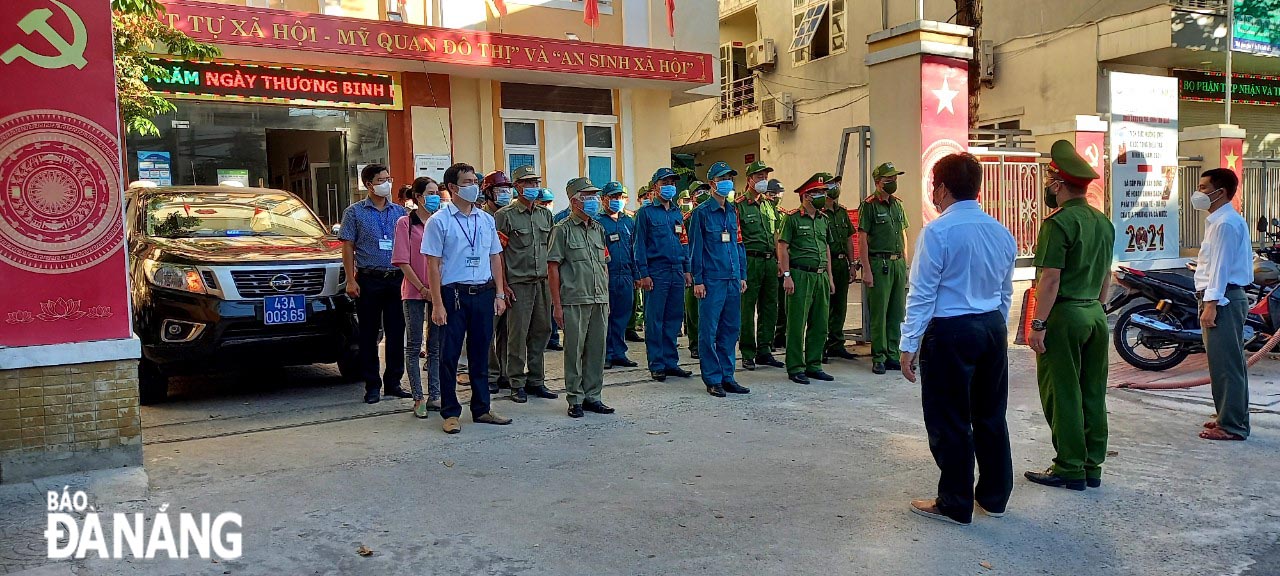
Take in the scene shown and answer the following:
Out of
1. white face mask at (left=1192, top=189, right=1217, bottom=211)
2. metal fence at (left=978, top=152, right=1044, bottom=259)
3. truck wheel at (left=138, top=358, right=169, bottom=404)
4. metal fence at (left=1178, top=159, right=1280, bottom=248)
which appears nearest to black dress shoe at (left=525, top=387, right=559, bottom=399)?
truck wheel at (left=138, top=358, right=169, bottom=404)

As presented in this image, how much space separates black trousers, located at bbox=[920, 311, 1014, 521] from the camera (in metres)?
4.35

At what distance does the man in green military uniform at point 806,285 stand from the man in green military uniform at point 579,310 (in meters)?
1.99

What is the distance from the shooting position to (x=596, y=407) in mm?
7102

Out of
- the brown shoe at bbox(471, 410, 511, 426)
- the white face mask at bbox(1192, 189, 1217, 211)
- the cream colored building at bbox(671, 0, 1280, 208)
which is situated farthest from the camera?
the cream colored building at bbox(671, 0, 1280, 208)

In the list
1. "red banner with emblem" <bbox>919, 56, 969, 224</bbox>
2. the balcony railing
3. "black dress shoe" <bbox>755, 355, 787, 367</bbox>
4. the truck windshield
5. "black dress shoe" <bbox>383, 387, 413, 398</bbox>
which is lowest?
"black dress shoe" <bbox>755, 355, 787, 367</bbox>

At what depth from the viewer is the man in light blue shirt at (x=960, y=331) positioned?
4344mm

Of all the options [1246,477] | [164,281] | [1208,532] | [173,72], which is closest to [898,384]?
[1246,477]

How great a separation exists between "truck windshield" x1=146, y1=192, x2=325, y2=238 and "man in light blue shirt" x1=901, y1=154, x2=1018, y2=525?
234 inches

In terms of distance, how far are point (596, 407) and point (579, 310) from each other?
740 millimetres

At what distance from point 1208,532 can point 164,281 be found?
6914mm

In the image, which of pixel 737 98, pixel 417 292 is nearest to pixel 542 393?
pixel 417 292

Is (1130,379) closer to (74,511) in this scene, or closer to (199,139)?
(74,511)

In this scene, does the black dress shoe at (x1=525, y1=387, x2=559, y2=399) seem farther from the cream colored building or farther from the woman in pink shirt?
the cream colored building

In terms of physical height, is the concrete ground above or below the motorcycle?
below
